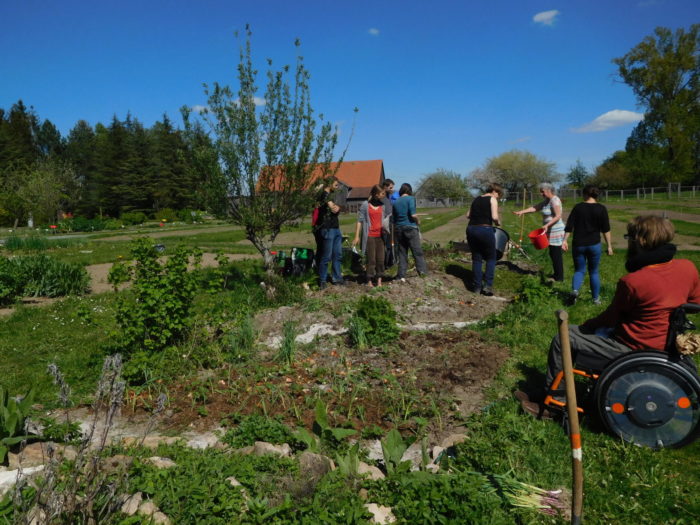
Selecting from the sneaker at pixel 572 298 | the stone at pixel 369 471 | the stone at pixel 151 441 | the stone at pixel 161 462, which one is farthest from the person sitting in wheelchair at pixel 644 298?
the sneaker at pixel 572 298

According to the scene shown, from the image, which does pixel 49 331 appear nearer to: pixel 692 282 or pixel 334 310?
pixel 334 310

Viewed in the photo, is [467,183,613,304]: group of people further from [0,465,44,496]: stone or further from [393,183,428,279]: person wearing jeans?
[0,465,44,496]: stone

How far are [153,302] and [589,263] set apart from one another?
6.03 meters

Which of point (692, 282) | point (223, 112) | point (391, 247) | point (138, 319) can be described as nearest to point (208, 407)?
point (138, 319)

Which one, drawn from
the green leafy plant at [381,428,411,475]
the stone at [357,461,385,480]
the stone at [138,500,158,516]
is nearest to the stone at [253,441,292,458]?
the stone at [357,461,385,480]

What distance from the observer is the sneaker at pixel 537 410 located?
3.80m

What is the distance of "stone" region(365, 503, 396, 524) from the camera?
257cm

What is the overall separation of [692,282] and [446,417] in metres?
2.07

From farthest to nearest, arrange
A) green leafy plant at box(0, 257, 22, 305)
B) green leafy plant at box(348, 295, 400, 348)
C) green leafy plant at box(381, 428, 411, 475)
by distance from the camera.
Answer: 1. green leafy plant at box(0, 257, 22, 305)
2. green leafy plant at box(348, 295, 400, 348)
3. green leafy plant at box(381, 428, 411, 475)

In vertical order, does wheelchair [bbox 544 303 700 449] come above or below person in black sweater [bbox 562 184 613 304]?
below

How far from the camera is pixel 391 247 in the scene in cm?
992

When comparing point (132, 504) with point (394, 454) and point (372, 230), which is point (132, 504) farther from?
point (372, 230)

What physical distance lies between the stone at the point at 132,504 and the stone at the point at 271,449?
772mm

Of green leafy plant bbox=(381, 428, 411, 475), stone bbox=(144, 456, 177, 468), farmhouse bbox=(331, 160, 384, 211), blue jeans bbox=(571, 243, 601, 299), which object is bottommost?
green leafy plant bbox=(381, 428, 411, 475)
